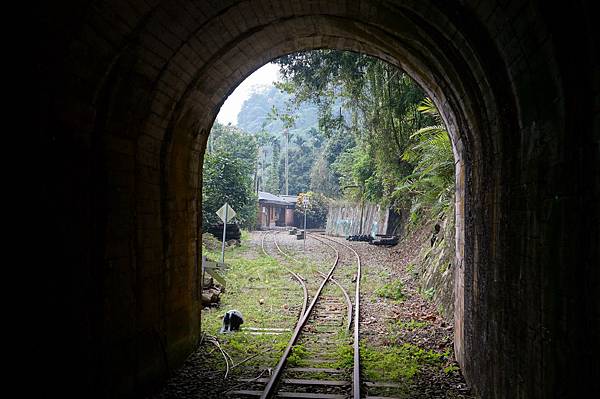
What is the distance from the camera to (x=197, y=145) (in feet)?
23.9

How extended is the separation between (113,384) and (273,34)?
4973mm

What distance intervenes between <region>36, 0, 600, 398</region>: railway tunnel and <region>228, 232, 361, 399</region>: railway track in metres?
1.52

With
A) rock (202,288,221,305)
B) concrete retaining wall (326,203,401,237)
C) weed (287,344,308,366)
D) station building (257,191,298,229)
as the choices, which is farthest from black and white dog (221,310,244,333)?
station building (257,191,298,229)

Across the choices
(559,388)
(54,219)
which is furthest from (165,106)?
(559,388)

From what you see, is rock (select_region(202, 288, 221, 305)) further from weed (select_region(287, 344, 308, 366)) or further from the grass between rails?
weed (select_region(287, 344, 308, 366))

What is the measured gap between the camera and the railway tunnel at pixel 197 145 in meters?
2.77

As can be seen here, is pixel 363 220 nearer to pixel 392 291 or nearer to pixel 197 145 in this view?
pixel 392 291

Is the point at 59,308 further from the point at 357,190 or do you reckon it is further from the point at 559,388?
the point at 357,190

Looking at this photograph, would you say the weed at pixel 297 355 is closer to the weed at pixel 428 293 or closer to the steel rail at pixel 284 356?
the steel rail at pixel 284 356

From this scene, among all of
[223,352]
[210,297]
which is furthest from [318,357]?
[210,297]

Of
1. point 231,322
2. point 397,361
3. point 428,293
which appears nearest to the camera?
point 397,361

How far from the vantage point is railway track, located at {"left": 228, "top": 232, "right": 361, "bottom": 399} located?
18.4 feet

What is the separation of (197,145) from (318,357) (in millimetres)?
3966

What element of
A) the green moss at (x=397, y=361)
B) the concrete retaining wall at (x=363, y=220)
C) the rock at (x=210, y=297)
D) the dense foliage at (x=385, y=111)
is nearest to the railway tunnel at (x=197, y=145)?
the green moss at (x=397, y=361)
